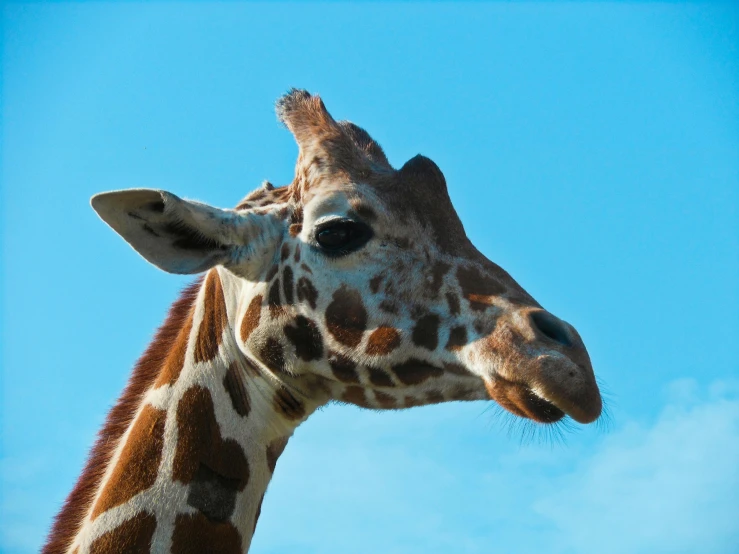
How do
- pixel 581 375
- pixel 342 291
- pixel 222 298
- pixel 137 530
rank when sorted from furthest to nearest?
pixel 222 298 < pixel 342 291 < pixel 137 530 < pixel 581 375

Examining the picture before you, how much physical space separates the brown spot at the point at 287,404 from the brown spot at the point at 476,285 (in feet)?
4.64

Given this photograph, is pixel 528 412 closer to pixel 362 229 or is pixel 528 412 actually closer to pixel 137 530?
pixel 362 229

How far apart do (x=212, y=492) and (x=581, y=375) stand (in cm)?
244

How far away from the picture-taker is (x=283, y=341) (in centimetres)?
584

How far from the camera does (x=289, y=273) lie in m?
5.95

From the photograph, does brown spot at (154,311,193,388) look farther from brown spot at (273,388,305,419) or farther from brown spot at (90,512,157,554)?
brown spot at (90,512,157,554)

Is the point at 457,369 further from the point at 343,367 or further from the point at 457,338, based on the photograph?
the point at 343,367

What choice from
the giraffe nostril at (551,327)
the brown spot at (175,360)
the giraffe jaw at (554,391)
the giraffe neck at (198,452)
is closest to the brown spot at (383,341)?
the giraffe neck at (198,452)

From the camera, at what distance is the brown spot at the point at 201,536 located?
17.3ft

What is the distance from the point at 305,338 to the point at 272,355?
25 centimetres

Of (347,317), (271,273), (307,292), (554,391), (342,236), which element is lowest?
(554,391)

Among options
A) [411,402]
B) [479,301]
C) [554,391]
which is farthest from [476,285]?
[554,391]

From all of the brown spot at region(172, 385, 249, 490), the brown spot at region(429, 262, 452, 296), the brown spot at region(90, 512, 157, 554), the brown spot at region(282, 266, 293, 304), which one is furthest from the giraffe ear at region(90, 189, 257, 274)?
the brown spot at region(90, 512, 157, 554)

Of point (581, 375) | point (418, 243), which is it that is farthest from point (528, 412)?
point (418, 243)
